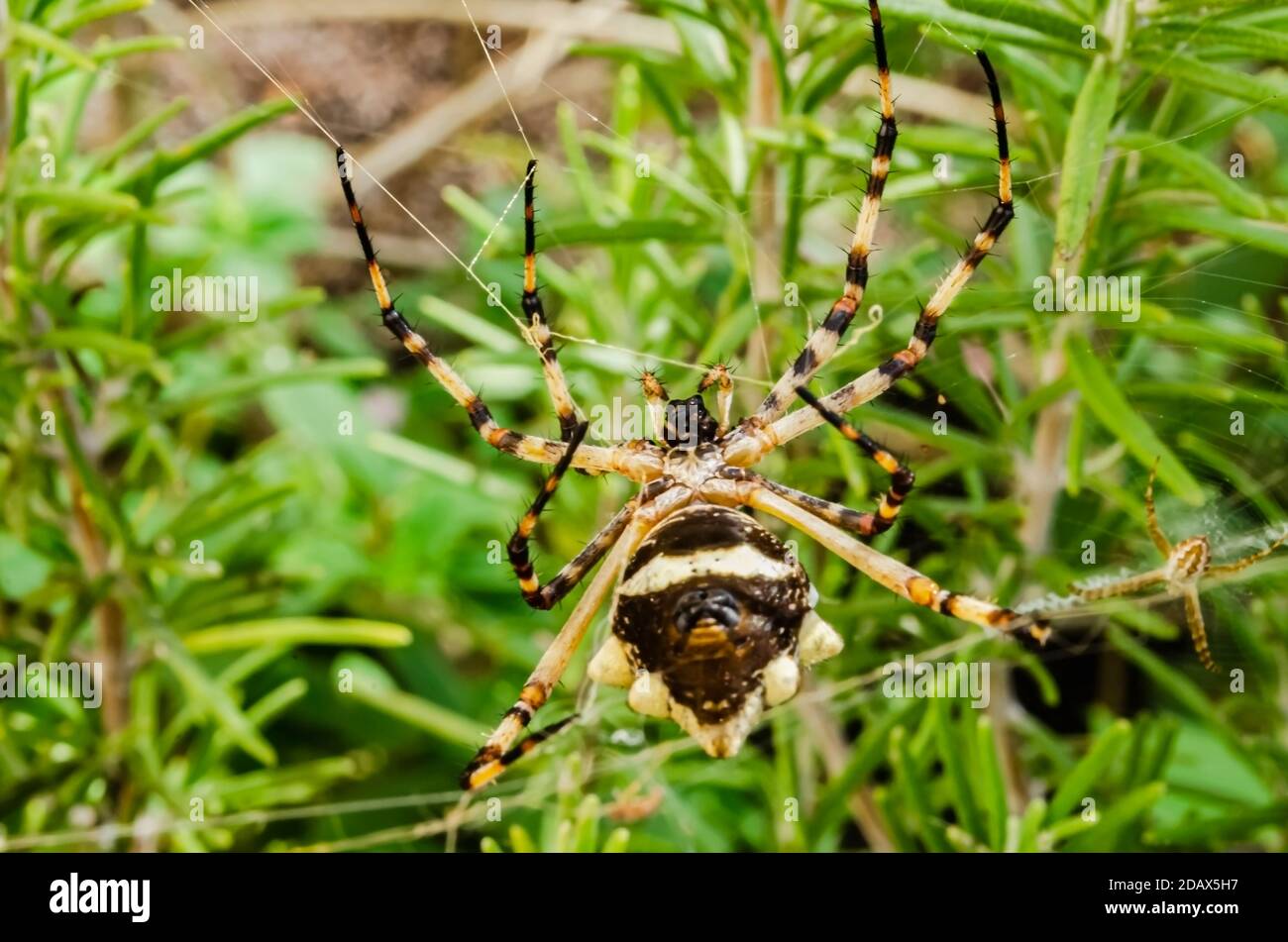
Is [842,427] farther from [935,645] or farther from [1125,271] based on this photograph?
[935,645]

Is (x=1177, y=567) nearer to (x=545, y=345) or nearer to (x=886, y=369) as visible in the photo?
(x=886, y=369)

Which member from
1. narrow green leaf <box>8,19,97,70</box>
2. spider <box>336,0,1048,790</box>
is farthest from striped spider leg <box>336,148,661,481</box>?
narrow green leaf <box>8,19,97,70</box>

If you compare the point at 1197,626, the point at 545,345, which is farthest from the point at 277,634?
the point at 1197,626

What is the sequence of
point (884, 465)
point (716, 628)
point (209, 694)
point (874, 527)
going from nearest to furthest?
point (716, 628)
point (884, 465)
point (874, 527)
point (209, 694)

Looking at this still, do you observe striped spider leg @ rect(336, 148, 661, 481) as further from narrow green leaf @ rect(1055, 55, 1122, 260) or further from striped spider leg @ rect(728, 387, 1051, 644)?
narrow green leaf @ rect(1055, 55, 1122, 260)

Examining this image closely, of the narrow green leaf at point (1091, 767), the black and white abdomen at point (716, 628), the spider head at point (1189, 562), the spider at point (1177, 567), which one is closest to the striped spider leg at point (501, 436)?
the black and white abdomen at point (716, 628)
